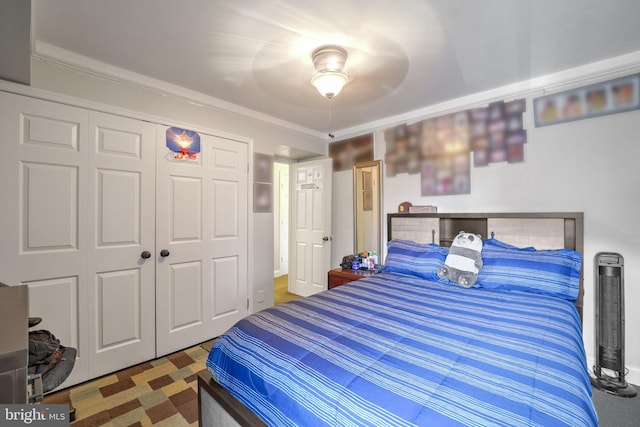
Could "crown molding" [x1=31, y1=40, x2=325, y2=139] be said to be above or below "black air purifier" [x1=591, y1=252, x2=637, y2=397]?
above

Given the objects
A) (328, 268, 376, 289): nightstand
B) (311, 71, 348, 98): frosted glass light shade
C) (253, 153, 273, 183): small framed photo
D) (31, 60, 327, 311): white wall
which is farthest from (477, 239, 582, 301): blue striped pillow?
(253, 153, 273, 183): small framed photo

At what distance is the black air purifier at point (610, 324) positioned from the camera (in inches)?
79.8

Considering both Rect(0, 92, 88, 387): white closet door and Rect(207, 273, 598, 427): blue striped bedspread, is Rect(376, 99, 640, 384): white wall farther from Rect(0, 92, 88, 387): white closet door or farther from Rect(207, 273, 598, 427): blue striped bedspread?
Rect(0, 92, 88, 387): white closet door

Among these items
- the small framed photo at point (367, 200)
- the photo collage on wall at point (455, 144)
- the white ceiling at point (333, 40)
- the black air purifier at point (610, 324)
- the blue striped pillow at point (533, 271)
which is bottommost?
the black air purifier at point (610, 324)

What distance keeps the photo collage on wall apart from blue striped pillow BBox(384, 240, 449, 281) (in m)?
0.72

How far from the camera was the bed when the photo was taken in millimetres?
891

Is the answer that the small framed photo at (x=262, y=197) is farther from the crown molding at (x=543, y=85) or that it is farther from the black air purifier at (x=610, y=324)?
the black air purifier at (x=610, y=324)

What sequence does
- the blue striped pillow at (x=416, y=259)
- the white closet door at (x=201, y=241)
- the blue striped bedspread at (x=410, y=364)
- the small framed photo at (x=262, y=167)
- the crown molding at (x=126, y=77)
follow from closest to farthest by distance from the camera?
the blue striped bedspread at (x=410, y=364), the crown molding at (x=126, y=77), the blue striped pillow at (x=416, y=259), the white closet door at (x=201, y=241), the small framed photo at (x=262, y=167)

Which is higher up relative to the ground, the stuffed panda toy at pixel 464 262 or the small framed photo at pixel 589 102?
the small framed photo at pixel 589 102

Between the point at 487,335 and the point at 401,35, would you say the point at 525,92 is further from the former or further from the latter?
the point at 487,335

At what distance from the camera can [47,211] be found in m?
1.96

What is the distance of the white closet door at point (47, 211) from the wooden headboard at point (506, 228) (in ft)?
9.69

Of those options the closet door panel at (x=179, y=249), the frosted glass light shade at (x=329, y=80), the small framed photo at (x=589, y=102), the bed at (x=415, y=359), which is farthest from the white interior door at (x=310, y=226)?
the small framed photo at (x=589, y=102)

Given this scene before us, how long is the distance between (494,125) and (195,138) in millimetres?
2870
